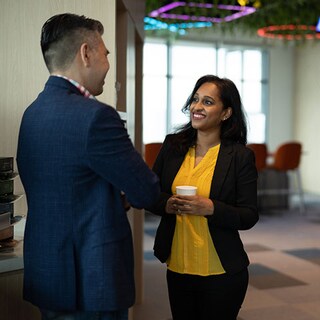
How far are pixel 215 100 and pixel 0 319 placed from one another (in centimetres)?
123

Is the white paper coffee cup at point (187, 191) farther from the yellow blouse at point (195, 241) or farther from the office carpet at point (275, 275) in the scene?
the office carpet at point (275, 275)

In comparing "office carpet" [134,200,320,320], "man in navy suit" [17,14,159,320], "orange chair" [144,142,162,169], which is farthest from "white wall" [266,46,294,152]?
"man in navy suit" [17,14,159,320]

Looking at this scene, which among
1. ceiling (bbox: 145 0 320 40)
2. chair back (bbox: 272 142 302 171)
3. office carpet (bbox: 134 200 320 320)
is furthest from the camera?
chair back (bbox: 272 142 302 171)

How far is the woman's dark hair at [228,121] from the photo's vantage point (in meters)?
2.31

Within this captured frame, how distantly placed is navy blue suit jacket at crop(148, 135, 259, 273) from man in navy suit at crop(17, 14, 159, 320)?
0.63 metres

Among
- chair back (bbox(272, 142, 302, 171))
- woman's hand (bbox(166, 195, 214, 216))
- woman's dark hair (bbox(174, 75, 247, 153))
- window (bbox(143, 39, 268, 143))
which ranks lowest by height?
chair back (bbox(272, 142, 302, 171))

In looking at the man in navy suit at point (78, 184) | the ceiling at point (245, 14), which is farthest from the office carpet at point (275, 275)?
the ceiling at point (245, 14)

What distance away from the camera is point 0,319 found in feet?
6.79

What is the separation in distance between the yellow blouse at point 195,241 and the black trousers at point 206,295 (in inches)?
1.5

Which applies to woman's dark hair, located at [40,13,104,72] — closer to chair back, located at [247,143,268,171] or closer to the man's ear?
the man's ear

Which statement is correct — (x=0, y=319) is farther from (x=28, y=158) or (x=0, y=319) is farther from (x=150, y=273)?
(x=150, y=273)

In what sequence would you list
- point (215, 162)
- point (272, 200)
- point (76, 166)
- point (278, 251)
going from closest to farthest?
point (76, 166) < point (215, 162) < point (278, 251) < point (272, 200)

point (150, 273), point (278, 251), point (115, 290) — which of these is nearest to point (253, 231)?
point (278, 251)

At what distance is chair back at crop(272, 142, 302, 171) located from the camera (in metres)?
8.43
